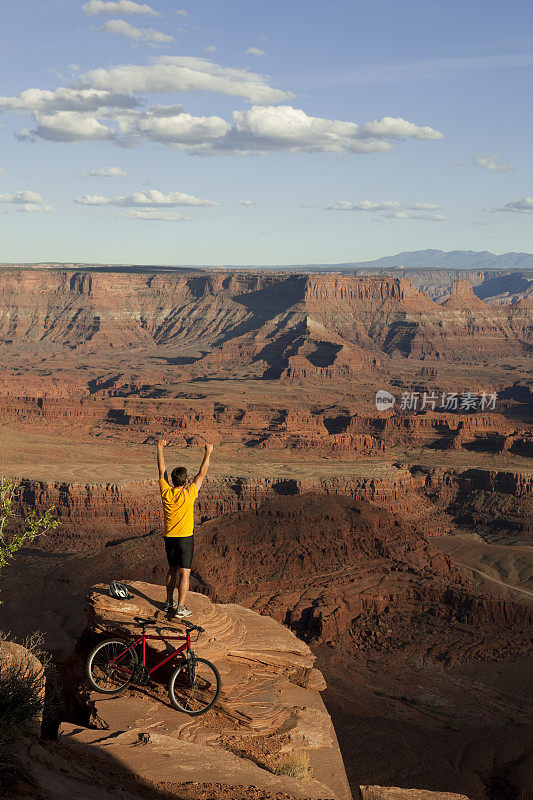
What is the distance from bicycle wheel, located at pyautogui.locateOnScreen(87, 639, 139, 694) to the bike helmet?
2.98ft

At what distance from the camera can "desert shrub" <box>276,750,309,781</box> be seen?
40.6 ft

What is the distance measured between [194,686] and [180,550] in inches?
93.0

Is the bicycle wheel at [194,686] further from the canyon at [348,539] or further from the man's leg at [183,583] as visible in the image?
the canyon at [348,539]

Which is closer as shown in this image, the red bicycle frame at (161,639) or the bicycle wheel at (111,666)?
the red bicycle frame at (161,639)

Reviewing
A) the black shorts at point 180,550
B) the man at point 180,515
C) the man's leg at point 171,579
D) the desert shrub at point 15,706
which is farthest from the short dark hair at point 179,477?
the desert shrub at point 15,706

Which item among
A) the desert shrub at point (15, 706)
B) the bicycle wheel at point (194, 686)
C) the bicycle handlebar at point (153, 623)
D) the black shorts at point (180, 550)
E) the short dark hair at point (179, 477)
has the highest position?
the short dark hair at point (179, 477)

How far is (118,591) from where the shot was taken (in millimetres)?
14148

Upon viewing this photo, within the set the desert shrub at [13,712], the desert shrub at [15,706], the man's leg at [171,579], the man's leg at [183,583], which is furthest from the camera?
the man's leg at [171,579]

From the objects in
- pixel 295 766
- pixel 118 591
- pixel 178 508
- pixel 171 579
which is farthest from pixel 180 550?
pixel 295 766

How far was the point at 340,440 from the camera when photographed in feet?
318

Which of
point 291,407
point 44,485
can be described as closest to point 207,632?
point 44,485

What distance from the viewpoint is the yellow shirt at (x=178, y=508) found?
12805mm

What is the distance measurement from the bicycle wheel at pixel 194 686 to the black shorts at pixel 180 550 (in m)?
1.64

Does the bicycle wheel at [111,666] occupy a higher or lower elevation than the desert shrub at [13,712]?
lower
